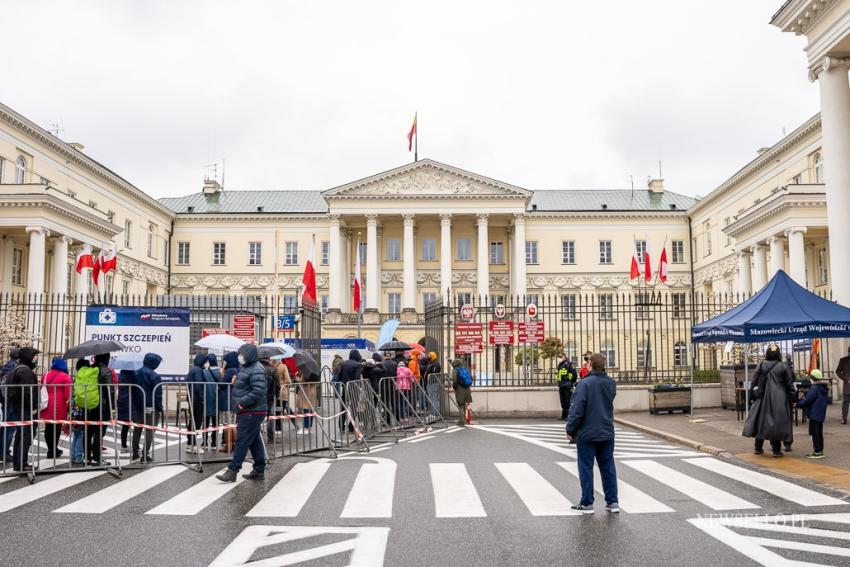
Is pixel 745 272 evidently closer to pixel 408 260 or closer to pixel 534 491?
pixel 408 260

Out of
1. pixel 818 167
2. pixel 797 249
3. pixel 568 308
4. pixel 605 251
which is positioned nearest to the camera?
pixel 568 308

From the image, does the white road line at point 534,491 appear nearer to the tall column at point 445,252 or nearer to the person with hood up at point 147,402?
the person with hood up at point 147,402

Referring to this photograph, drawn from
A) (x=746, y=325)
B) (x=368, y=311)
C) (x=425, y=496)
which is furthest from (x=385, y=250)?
(x=425, y=496)

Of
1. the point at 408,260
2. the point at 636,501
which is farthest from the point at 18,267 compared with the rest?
the point at 636,501

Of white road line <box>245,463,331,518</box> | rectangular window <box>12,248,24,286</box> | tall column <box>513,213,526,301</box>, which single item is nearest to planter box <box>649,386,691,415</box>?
white road line <box>245,463,331,518</box>

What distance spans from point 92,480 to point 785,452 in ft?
36.3

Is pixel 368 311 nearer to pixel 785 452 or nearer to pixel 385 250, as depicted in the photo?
pixel 385 250

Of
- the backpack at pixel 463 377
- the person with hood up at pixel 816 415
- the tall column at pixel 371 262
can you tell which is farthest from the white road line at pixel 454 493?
the tall column at pixel 371 262

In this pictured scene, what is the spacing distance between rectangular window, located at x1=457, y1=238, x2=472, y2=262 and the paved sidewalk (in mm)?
44993

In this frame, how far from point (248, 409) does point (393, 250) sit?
2246 inches

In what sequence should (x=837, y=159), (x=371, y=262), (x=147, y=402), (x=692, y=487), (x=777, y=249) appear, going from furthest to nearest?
(x=371, y=262)
(x=777, y=249)
(x=837, y=159)
(x=147, y=402)
(x=692, y=487)

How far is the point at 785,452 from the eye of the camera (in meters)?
13.5

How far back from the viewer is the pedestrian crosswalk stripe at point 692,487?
361 inches

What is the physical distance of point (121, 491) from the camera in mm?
10188
